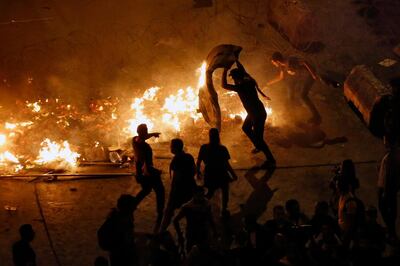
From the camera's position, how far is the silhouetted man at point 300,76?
38.0ft

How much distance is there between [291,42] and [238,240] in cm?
939

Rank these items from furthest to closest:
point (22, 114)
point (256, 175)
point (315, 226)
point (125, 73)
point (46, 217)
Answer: point (125, 73)
point (22, 114)
point (256, 175)
point (46, 217)
point (315, 226)

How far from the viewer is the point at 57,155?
10797mm

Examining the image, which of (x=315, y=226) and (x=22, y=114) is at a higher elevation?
(x=22, y=114)

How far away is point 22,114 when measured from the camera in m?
12.3

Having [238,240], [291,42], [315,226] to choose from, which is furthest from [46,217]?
[291,42]

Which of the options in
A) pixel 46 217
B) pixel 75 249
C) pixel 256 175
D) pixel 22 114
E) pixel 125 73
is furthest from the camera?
pixel 125 73

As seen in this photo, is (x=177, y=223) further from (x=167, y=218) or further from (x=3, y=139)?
(x=3, y=139)

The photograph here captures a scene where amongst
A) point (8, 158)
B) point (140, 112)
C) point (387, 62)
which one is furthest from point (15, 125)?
point (387, 62)

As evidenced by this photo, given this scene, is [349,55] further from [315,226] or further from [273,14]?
[315,226]

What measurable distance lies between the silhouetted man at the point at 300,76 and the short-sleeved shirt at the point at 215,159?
4.14m

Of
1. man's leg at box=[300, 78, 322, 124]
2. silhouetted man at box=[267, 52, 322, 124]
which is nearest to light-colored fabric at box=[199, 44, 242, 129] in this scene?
silhouetted man at box=[267, 52, 322, 124]

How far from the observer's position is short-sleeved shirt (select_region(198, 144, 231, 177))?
805 centimetres

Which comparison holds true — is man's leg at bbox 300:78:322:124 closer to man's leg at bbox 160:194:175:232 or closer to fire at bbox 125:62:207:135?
fire at bbox 125:62:207:135
